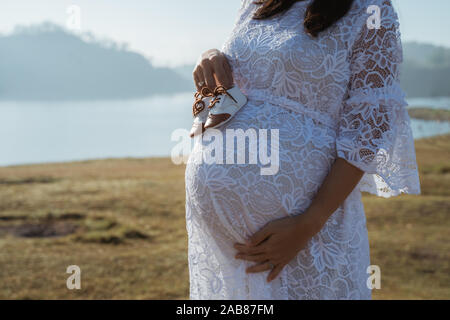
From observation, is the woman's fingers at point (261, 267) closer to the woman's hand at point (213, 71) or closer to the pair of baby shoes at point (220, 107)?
the pair of baby shoes at point (220, 107)

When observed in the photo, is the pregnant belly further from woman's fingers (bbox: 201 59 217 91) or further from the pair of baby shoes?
woman's fingers (bbox: 201 59 217 91)

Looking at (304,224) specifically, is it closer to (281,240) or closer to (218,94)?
(281,240)

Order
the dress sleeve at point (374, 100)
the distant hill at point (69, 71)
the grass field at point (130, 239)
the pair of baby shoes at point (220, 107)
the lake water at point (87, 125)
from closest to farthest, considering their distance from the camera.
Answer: the dress sleeve at point (374, 100) < the pair of baby shoes at point (220, 107) < the grass field at point (130, 239) < the lake water at point (87, 125) < the distant hill at point (69, 71)

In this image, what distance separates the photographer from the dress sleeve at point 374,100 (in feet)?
3.77

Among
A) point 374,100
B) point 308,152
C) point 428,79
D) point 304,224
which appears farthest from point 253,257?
point 428,79

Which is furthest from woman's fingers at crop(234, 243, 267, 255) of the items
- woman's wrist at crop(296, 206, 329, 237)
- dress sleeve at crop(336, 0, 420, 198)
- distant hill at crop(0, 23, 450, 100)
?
distant hill at crop(0, 23, 450, 100)

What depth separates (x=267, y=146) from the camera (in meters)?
1.21

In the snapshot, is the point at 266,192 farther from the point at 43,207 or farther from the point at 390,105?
the point at 43,207

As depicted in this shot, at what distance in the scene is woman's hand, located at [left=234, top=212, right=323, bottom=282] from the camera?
1.16 m

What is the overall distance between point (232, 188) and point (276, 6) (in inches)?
23.7

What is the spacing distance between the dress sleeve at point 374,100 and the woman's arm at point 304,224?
0.05 metres

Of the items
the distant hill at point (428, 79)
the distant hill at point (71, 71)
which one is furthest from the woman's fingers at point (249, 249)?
the distant hill at point (71, 71)

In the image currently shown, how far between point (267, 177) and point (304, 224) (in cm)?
17

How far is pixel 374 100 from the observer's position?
3.78 feet
